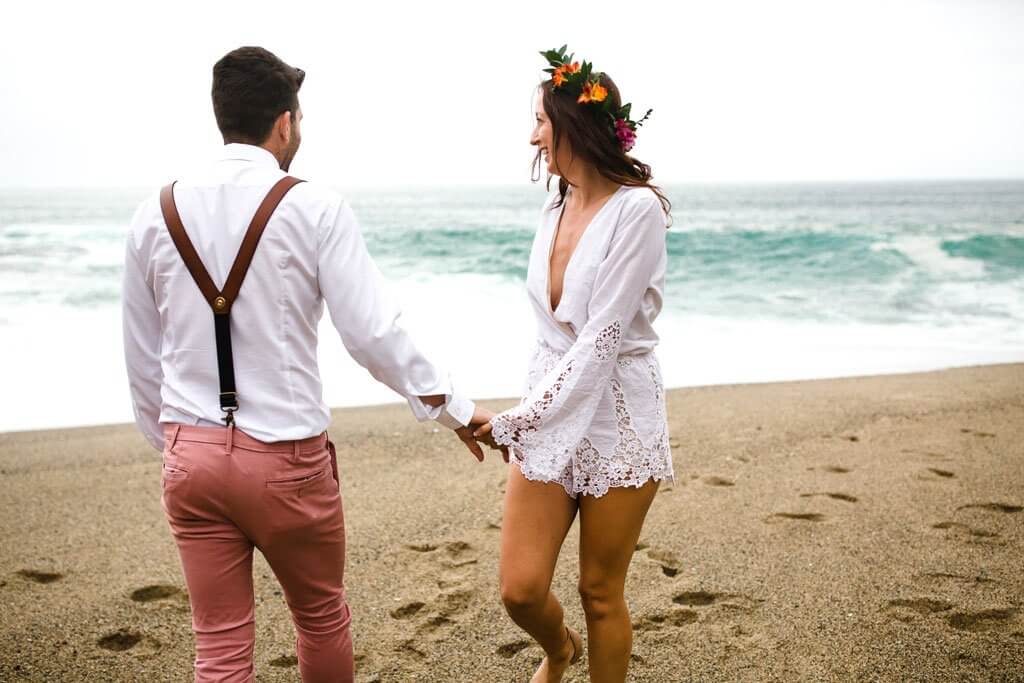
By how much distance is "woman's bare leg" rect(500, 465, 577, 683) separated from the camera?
256 centimetres

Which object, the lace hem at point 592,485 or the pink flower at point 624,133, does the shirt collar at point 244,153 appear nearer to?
the pink flower at point 624,133

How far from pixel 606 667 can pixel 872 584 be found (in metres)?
1.70

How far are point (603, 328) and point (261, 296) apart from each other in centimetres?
93

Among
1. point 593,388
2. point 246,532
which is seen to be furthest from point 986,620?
point 246,532

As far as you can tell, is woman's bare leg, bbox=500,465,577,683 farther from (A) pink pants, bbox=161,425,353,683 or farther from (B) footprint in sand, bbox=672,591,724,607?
(B) footprint in sand, bbox=672,591,724,607

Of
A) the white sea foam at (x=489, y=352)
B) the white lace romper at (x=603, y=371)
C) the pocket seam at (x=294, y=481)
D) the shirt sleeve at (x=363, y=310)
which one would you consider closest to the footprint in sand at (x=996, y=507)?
the white lace romper at (x=603, y=371)

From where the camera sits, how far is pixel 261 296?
2.03 meters

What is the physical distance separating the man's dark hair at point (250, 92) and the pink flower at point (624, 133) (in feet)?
3.16

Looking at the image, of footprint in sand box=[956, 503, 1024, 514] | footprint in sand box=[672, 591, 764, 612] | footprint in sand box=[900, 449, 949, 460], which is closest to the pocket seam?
footprint in sand box=[672, 591, 764, 612]

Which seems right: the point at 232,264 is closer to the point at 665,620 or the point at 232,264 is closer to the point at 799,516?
the point at 665,620

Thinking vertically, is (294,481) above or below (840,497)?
above

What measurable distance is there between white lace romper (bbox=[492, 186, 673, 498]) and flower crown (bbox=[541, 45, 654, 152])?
175 mm

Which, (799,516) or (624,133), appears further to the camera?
(799,516)

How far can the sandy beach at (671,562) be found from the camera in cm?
324
